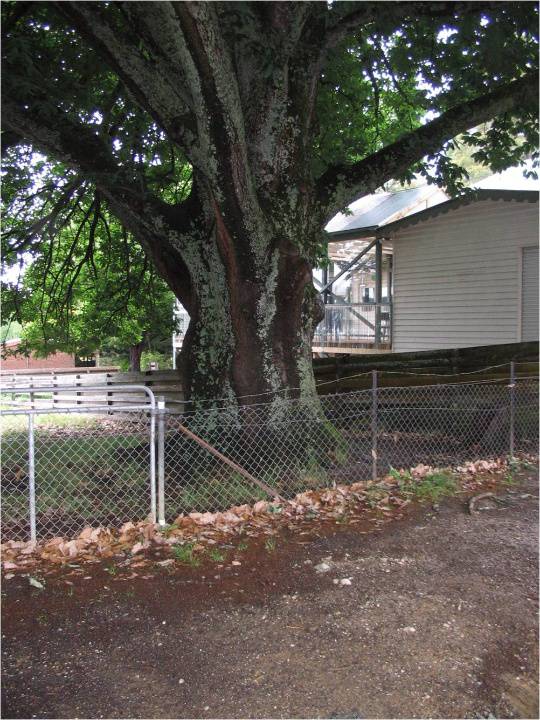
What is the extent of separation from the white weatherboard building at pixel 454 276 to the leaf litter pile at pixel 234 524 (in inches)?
254

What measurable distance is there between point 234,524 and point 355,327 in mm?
11795

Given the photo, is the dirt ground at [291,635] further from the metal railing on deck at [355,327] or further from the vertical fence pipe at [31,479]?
the metal railing on deck at [355,327]

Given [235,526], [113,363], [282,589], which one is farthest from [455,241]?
[113,363]

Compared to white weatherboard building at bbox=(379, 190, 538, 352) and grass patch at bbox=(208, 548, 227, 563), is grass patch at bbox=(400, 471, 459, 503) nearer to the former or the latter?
grass patch at bbox=(208, 548, 227, 563)

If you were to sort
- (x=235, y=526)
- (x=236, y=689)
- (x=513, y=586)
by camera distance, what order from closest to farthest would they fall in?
(x=236, y=689), (x=513, y=586), (x=235, y=526)

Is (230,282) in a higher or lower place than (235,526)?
higher

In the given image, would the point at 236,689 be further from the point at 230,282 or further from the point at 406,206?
the point at 406,206

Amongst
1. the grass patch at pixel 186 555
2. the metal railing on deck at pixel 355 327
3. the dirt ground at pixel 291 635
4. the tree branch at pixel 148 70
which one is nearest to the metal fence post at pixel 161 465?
the grass patch at pixel 186 555

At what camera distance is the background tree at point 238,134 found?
585 cm

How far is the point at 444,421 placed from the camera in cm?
959

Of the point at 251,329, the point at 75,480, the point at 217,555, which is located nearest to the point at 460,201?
the point at 251,329

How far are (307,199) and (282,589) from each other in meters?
4.47

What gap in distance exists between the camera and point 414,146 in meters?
7.15

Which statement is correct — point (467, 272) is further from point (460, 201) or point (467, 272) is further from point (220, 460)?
point (220, 460)
